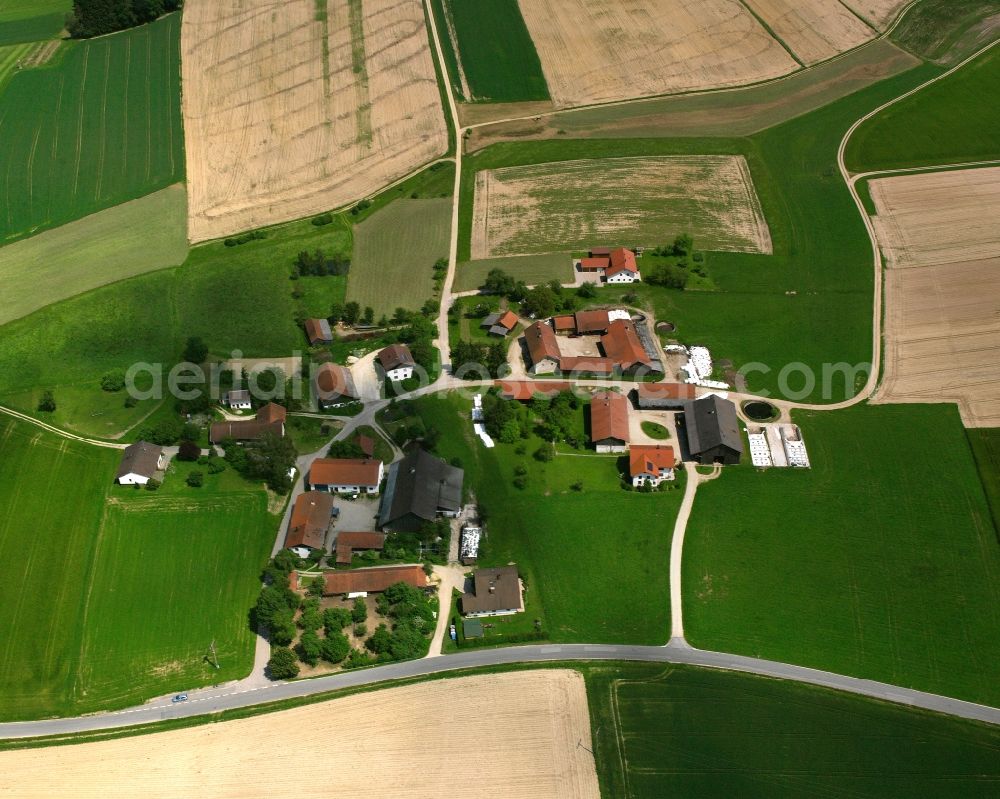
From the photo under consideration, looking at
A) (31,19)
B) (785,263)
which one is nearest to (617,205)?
(785,263)

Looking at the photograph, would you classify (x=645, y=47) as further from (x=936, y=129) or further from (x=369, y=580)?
(x=369, y=580)

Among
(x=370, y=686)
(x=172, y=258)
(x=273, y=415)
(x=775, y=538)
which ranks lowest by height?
(x=370, y=686)

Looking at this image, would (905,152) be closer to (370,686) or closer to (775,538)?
(775,538)

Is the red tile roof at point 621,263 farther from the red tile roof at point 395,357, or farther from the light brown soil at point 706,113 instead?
the light brown soil at point 706,113

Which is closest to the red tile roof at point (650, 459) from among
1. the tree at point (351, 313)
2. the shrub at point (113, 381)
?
the tree at point (351, 313)

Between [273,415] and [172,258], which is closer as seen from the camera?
[273,415]

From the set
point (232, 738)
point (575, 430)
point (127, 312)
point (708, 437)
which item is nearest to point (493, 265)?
point (575, 430)
